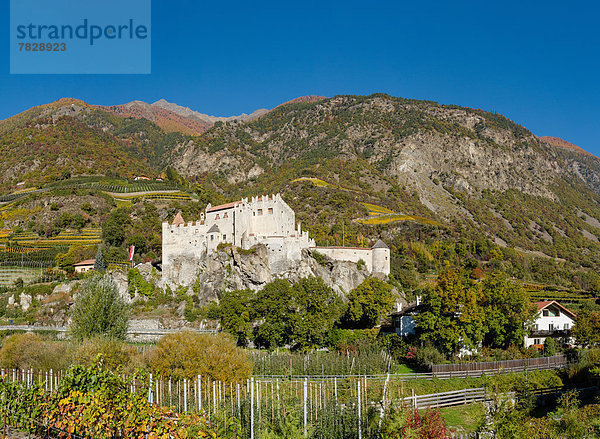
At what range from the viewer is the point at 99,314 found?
35031 millimetres

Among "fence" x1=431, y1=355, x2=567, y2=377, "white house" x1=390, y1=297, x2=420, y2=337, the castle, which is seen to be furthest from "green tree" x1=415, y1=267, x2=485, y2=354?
the castle

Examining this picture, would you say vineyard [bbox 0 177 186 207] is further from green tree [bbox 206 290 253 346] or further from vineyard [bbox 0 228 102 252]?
green tree [bbox 206 290 253 346]

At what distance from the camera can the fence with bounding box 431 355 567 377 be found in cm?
3300

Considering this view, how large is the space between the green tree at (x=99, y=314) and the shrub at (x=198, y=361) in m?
9.89

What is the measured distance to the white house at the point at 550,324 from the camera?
44.0m

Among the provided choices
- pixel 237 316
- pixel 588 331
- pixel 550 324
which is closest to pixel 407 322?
pixel 550 324

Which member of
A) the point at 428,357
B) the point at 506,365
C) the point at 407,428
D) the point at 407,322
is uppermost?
the point at 407,428

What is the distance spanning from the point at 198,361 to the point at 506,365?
21914 millimetres

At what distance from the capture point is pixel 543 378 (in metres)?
29.5

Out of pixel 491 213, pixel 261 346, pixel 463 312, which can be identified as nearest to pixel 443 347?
pixel 463 312

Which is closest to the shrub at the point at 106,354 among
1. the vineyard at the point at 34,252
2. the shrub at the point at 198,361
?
the shrub at the point at 198,361

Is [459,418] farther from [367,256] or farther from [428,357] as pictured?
[367,256]

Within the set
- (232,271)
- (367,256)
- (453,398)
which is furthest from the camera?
(367,256)

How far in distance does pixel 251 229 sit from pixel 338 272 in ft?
44.0
